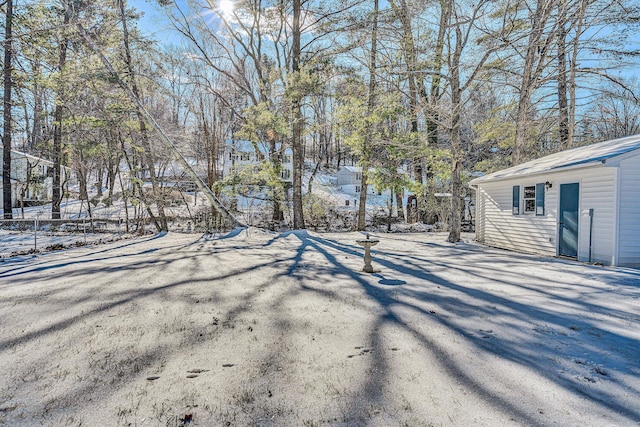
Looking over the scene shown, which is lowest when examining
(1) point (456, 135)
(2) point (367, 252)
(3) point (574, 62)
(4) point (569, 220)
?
(2) point (367, 252)

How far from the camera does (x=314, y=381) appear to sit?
7.04 feet

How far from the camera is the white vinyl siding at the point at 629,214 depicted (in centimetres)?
623

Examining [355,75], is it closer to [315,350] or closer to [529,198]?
[529,198]

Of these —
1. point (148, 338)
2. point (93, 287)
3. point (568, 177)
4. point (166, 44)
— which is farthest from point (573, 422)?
point (166, 44)

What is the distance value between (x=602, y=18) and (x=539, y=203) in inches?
246

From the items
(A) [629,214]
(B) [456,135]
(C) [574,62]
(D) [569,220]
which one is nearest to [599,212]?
(A) [629,214]

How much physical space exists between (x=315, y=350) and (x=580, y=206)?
7.32m

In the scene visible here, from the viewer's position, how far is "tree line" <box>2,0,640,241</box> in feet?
32.2

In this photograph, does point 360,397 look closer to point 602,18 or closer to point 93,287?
point 93,287

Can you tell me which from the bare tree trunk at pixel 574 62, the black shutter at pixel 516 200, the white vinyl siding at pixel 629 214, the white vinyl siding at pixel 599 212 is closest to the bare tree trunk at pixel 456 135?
the black shutter at pixel 516 200

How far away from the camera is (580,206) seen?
6.97m

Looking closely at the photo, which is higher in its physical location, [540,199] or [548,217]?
[540,199]

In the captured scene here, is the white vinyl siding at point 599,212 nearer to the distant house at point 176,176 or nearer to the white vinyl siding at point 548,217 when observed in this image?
the white vinyl siding at point 548,217

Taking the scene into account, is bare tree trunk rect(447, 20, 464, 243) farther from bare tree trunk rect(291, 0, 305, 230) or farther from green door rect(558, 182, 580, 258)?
bare tree trunk rect(291, 0, 305, 230)
